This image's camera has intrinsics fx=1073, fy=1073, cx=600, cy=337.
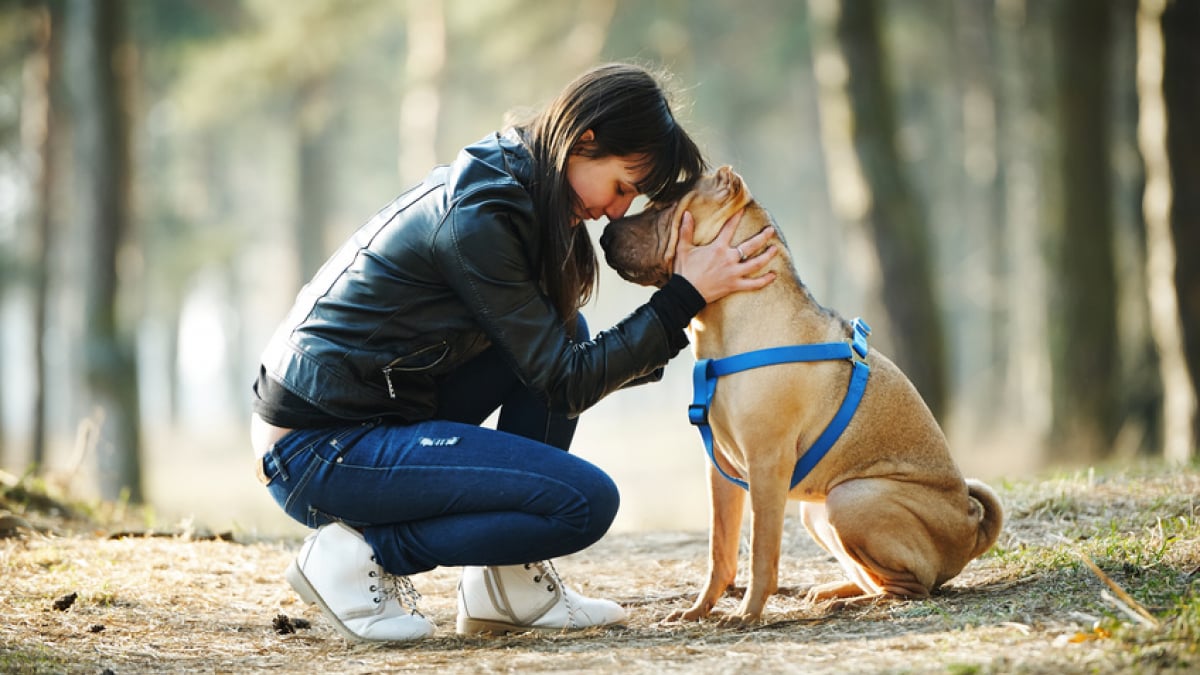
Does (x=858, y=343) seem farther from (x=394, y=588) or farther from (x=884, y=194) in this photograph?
(x=884, y=194)

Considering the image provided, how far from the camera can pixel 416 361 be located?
3895mm

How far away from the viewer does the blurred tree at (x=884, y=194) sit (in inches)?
402

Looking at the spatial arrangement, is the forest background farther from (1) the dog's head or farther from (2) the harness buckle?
(2) the harness buckle

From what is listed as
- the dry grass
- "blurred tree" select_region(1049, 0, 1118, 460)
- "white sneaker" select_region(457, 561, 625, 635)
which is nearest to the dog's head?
"white sneaker" select_region(457, 561, 625, 635)

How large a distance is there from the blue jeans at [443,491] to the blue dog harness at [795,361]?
0.47 meters

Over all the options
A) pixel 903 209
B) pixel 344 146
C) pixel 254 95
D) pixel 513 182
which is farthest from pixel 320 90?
pixel 513 182

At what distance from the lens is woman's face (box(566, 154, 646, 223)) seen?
13.0 feet

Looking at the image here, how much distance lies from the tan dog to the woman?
21 centimetres

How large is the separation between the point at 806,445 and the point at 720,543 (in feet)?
1.72

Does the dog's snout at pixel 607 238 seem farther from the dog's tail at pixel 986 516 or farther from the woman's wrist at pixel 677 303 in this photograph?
the dog's tail at pixel 986 516

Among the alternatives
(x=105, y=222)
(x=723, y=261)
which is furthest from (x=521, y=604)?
(x=105, y=222)

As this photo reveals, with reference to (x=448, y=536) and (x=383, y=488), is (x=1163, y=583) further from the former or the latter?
(x=383, y=488)

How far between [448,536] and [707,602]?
1.07 meters

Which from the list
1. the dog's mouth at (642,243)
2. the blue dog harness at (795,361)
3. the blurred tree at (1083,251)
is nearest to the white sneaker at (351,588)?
the blue dog harness at (795,361)
